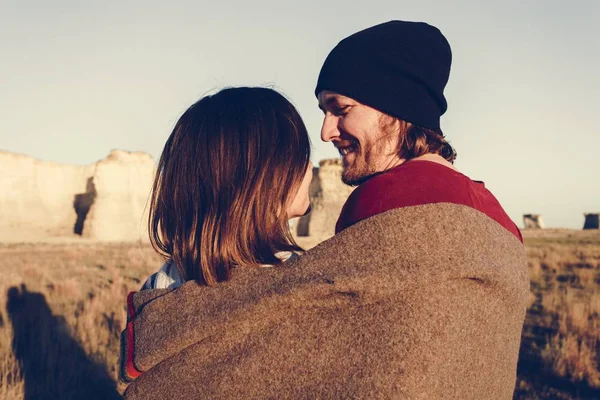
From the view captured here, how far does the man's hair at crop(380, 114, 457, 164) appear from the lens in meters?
2.14

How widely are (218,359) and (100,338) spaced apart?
4883mm

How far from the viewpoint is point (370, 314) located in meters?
1.42

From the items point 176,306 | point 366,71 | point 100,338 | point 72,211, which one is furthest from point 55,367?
point 72,211

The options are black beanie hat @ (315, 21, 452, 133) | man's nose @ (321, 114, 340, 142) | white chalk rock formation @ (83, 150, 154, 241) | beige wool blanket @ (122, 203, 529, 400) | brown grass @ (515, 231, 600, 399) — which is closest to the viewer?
beige wool blanket @ (122, 203, 529, 400)

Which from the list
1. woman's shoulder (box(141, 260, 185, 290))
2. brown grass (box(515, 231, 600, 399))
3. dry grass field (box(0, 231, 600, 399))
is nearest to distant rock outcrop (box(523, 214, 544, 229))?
brown grass (box(515, 231, 600, 399))

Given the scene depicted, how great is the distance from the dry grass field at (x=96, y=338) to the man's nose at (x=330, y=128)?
3.54 m

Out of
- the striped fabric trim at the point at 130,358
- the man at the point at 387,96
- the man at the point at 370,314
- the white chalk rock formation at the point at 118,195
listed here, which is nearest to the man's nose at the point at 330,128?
the man at the point at 387,96

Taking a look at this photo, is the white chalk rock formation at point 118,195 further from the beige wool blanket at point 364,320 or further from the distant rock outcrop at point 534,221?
the distant rock outcrop at point 534,221

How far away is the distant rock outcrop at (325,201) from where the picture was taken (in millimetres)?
35562

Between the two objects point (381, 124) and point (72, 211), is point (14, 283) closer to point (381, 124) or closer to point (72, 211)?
point (381, 124)

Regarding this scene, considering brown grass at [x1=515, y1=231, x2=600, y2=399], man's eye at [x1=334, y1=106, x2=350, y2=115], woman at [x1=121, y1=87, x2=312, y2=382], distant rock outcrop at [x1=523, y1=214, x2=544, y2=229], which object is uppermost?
distant rock outcrop at [x1=523, y1=214, x2=544, y2=229]

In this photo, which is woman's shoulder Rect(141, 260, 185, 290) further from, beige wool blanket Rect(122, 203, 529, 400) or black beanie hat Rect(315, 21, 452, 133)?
black beanie hat Rect(315, 21, 452, 133)

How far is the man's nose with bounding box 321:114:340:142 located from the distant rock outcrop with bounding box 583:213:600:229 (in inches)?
1802

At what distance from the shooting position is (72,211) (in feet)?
112
